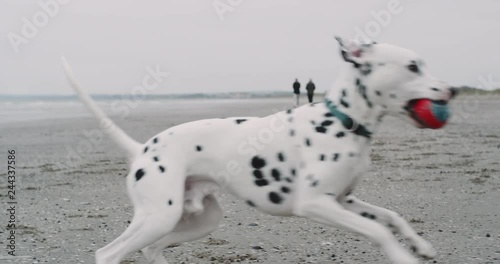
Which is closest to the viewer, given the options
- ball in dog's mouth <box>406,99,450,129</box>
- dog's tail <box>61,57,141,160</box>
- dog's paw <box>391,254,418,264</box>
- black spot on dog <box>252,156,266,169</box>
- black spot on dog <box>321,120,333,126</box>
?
dog's paw <box>391,254,418,264</box>

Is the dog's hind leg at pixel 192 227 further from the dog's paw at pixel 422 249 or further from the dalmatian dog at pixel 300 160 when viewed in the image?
the dog's paw at pixel 422 249

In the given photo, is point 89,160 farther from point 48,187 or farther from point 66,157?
point 48,187

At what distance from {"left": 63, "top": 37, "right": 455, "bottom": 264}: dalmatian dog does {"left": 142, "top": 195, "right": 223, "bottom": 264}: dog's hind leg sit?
20cm

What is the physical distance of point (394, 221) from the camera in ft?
14.3

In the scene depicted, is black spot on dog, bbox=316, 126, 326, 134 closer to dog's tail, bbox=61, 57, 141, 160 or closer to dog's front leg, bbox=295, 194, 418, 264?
dog's front leg, bbox=295, 194, 418, 264

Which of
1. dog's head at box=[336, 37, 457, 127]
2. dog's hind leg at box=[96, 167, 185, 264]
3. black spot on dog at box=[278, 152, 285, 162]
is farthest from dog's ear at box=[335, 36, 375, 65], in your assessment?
→ dog's hind leg at box=[96, 167, 185, 264]

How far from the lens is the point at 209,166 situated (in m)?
4.48

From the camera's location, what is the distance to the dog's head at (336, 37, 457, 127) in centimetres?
411

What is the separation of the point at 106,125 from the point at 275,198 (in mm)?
1355

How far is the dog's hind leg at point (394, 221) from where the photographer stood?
4.27m

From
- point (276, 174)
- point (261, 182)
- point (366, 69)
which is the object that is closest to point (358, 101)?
point (366, 69)

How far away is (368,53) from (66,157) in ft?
35.4

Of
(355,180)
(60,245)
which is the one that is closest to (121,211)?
(60,245)

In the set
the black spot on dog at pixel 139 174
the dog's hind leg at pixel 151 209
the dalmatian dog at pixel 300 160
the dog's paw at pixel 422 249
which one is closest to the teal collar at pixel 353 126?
the dalmatian dog at pixel 300 160
